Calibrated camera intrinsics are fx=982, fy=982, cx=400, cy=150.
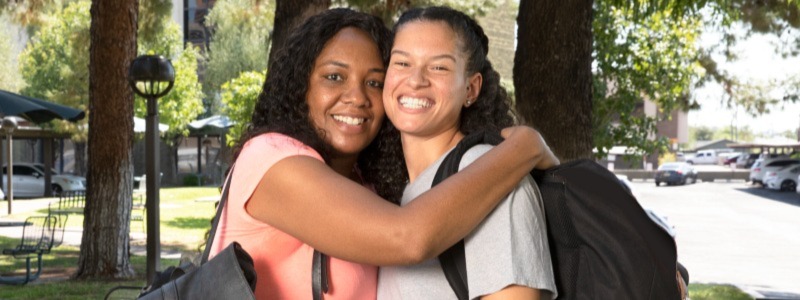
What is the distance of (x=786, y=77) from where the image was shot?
2042 centimetres

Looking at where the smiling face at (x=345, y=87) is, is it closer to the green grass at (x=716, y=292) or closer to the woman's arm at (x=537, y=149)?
the woman's arm at (x=537, y=149)

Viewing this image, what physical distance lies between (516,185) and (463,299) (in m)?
0.24

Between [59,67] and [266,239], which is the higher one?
[59,67]

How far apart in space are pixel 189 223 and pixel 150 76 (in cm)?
1273

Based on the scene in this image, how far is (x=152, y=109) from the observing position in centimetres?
1068

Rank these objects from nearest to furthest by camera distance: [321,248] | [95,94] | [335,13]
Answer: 1. [321,248]
2. [335,13]
3. [95,94]

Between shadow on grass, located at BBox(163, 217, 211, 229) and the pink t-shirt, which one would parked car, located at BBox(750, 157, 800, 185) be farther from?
the pink t-shirt

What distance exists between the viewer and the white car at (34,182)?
3369 cm

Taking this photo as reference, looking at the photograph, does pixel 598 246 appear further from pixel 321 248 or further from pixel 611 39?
pixel 611 39

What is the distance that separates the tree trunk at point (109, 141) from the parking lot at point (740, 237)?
8020 mm

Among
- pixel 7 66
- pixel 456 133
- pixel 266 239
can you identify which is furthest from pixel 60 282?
pixel 7 66

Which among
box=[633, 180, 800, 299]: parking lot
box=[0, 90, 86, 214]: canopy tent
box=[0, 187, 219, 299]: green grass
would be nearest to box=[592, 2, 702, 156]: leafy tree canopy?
box=[633, 180, 800, 299]: parking lot

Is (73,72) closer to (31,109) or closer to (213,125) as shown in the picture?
(213,125)

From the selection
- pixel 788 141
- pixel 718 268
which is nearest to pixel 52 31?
pixel 718 268
